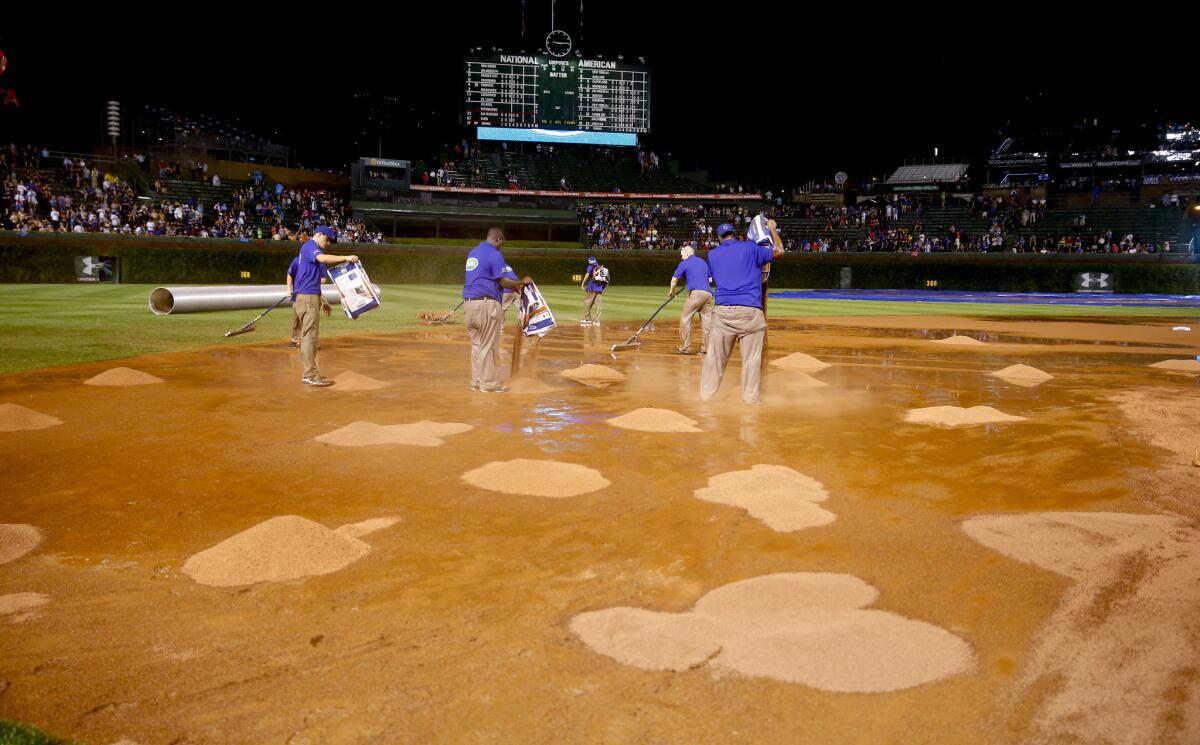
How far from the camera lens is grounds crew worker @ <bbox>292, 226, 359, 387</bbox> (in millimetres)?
10695

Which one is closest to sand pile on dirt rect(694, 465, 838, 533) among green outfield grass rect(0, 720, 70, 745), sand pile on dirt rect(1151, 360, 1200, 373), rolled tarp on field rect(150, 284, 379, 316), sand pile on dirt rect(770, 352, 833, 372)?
green outfield grass rect(0, 720, 70, 745)

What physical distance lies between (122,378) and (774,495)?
8496 mm

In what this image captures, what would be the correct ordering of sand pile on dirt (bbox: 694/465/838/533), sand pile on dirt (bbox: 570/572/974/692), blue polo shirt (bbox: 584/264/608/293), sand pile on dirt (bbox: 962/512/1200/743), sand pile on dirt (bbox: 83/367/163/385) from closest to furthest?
sand pile on dirt (bbox: 962/512/1200/743), sand pile on dirt (bbox: 570/572/974/692), sand pile on dirt (bbox: 694/465/838/533), sand pile on dirt (bbox: 83/367/163/385), blue polo shirt (bbox: 584/264/608/293)

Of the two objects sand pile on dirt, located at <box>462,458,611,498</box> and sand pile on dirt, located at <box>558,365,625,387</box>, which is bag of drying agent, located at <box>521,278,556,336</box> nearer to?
sand pile on dirt, located at <box>558,365,625,387</box>

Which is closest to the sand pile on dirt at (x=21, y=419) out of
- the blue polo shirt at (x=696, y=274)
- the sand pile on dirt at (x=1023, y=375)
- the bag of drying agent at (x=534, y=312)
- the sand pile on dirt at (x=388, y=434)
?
the sand pile on dirt at (x=388, y=434)

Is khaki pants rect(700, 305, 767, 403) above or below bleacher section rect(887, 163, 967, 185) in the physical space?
below

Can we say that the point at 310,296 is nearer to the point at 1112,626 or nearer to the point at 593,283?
the point at 1112,626

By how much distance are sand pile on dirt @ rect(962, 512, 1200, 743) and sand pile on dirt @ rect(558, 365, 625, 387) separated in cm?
667

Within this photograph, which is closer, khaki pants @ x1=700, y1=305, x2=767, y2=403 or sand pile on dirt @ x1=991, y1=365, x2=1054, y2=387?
khaki pants @ x1=700, y1=305, x2=767, y2=403

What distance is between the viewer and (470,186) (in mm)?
55562

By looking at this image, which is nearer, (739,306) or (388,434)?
(388,434)

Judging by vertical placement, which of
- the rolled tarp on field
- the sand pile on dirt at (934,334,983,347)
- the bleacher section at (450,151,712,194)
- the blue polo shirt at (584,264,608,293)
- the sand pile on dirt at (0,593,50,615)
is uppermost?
the bleacher section at (450,151,712,194)

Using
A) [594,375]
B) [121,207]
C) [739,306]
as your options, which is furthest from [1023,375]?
[121,207]

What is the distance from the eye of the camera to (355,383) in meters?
10.9
